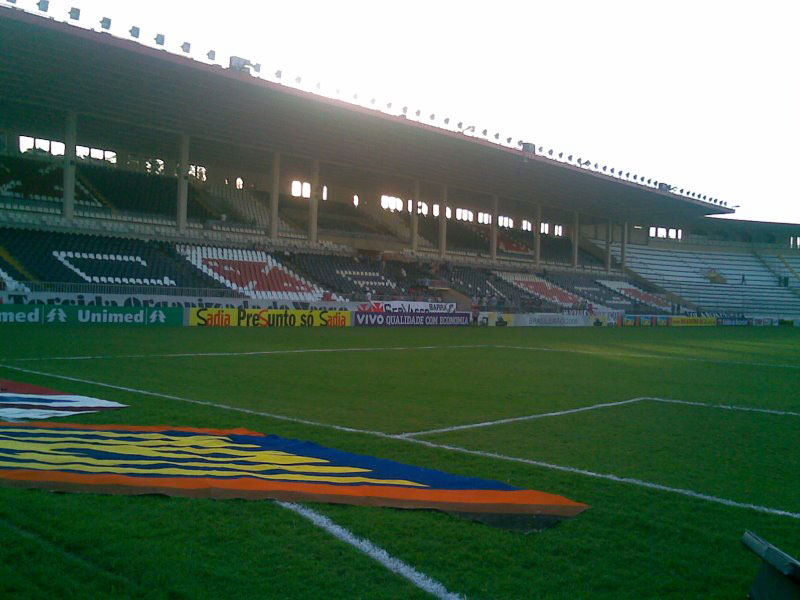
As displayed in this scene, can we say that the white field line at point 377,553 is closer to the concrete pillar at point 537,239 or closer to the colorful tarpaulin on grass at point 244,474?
the colorful tarpaulin on grass at point 244,474

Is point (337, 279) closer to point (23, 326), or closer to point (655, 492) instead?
point (23, 326)

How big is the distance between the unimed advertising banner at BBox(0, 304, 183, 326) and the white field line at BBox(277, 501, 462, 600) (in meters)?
26.0

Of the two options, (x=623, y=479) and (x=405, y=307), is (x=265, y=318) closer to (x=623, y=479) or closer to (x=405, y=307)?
(x=405, y=307)

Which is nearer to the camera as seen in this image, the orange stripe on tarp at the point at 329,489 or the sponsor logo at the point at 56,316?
the orange stripe on tarp at the point at 329,489

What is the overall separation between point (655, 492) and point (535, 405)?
17.2 feet

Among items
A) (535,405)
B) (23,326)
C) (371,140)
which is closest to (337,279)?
(371,140)

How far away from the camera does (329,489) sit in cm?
589

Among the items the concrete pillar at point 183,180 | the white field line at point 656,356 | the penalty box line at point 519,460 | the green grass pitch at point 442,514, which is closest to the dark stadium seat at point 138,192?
the concrete pillar at point 183,180

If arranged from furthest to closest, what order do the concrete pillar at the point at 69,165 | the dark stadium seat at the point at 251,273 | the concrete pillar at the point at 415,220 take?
the concrete pillar at the point at 415,220 < the dark stadium seat at the point at 251,273 < the concrete pillar at the point at 69,165

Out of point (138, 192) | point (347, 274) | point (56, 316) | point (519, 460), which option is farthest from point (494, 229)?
point (519, 460)

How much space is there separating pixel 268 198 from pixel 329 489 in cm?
4694

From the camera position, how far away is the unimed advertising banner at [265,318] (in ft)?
106

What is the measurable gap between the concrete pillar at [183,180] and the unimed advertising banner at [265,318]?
33.1 ft

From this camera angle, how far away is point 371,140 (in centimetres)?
4244
